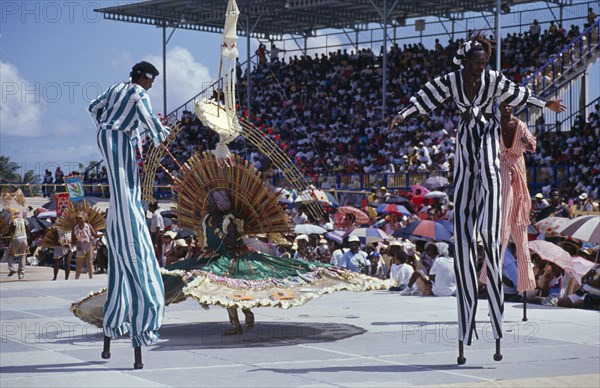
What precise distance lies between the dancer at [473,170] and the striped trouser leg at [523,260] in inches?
101

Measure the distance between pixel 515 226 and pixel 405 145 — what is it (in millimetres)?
20284

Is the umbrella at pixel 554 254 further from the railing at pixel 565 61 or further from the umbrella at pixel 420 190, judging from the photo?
the railing at pixel 565 61

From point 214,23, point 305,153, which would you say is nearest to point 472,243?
point 305,153

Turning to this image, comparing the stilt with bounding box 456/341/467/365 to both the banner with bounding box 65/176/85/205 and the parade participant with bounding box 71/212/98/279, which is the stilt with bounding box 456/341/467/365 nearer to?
the parade participant with bounding box 71/212/98/279

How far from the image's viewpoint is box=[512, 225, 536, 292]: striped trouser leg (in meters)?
11.2

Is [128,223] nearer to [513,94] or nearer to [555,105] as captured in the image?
[513,94]

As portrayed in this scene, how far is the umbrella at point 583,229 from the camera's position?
552 inches

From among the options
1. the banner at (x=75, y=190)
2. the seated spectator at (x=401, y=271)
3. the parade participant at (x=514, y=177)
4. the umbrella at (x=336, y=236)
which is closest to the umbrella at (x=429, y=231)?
the seated spectator at (x=401, y=271)

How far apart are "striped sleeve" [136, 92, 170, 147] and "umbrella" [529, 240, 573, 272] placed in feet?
Result: 22.0

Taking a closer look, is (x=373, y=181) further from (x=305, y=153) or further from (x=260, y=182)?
(x=260, y=182)

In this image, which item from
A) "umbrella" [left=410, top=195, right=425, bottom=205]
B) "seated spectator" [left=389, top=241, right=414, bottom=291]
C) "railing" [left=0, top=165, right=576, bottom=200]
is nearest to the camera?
"seated spectator" [left=389, top=241, right=414, bottom=291]

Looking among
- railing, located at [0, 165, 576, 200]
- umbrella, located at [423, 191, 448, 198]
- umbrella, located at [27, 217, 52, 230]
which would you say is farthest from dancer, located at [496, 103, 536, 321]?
umbrella, located at [27, 217, 52, 230]

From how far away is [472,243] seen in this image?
8.66 metres

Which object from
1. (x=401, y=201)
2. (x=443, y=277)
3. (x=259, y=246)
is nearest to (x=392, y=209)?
(x=401, y=201)
